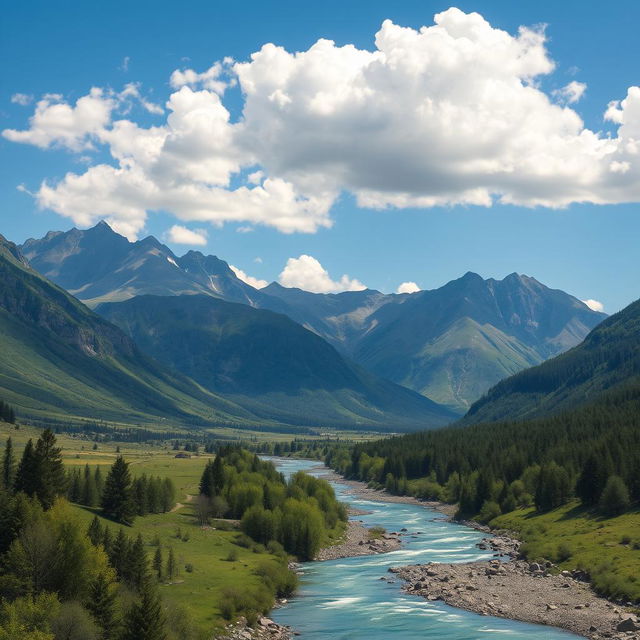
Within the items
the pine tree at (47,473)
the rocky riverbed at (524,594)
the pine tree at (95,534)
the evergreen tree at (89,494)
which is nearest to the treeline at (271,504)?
the rocky riverbed at (524,594)

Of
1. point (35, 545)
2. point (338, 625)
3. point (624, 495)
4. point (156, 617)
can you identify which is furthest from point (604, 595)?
point (35, 545)

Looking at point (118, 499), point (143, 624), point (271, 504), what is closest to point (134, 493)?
point (118, 499)

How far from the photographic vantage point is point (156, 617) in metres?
60.1

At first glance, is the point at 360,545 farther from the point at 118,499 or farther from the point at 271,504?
the point at 118,499

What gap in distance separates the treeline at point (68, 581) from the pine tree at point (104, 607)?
9 cm

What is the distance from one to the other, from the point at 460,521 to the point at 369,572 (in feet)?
204

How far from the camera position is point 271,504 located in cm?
14400

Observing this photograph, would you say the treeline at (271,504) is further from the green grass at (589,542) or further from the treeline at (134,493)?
the green grass at (589,542)

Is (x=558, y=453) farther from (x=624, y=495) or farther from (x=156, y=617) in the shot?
(x=156, y=617)

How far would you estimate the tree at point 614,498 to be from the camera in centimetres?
13488

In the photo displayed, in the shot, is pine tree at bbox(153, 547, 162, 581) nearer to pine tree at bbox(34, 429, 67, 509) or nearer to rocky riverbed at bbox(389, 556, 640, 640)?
pine tree at bbox(34, 429, 67, 509)

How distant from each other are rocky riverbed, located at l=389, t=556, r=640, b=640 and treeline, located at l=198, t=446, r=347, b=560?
19.3 m

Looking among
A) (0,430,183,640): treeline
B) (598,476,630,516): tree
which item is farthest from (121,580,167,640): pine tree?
(598,476,630,516): tree

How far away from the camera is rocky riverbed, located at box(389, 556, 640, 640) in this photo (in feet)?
278
